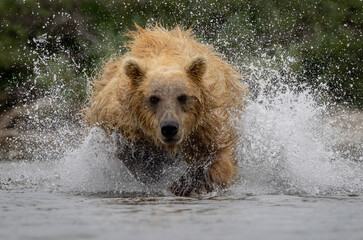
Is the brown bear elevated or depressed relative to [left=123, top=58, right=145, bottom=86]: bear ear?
depressed

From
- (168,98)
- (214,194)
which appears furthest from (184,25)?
(214,194)

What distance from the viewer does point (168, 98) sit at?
6.63 meters

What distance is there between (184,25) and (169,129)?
7606mm

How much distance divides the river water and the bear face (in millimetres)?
651

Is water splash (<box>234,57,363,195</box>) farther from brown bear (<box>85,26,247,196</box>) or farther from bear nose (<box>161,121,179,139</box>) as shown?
bear nose (<box>161,121,179,139</box>)

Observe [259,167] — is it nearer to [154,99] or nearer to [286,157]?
[286,157]

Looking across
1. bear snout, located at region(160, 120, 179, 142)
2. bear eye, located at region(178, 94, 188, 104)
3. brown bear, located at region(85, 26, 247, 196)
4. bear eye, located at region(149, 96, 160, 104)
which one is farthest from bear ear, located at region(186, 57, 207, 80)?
bear snout, located at region(160, 120, 179, 142)

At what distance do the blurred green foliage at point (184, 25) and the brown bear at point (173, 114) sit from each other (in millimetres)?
5756

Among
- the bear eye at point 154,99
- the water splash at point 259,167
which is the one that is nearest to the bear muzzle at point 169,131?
the bear eye at point 154,99

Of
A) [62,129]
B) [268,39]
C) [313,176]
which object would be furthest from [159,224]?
[268,39]

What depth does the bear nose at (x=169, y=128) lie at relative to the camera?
6414 millimetres

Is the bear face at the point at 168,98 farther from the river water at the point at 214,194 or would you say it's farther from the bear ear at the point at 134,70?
the river water at the point at 214,194

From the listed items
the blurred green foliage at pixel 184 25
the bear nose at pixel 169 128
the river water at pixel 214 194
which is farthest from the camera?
the blurred green foliage at pixel 184 25

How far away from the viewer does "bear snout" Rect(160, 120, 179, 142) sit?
6.41 m
